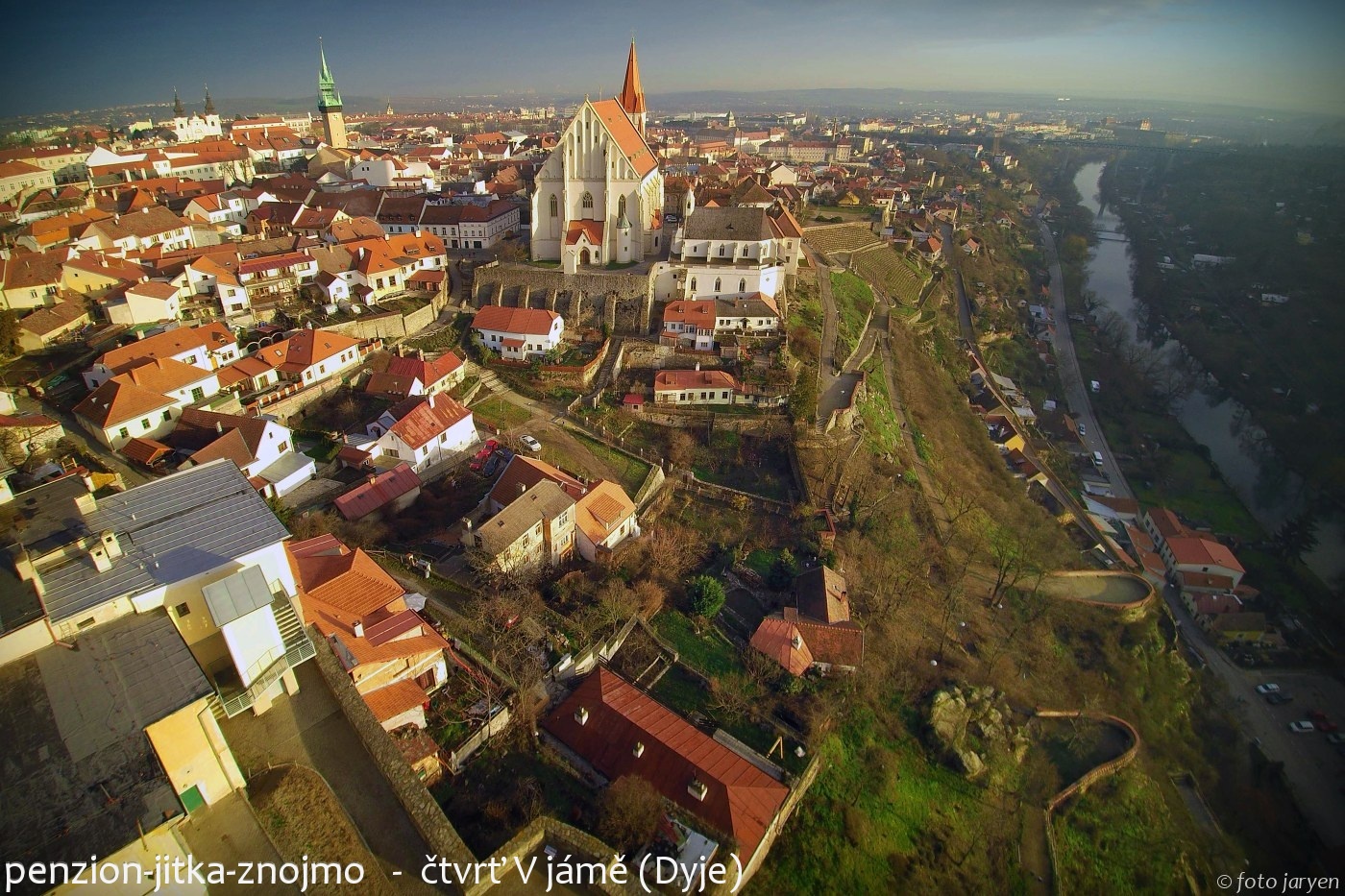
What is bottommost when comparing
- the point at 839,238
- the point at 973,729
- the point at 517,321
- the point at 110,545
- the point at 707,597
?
the point at 973,729

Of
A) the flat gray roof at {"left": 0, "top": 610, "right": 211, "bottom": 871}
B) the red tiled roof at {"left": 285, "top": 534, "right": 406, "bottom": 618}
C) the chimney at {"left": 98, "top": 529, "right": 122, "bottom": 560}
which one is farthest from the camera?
the red tiled roof at {"left": 285, "top": 534, "right": 406, "bottom": 618}

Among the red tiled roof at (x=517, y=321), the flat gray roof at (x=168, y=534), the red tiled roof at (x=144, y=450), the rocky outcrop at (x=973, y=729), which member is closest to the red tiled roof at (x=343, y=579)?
the flat gray roof at (x=168, y=534)

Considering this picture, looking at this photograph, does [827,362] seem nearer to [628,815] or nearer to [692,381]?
[692,381]

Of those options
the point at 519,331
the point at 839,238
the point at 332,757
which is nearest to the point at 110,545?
the point at 332,757

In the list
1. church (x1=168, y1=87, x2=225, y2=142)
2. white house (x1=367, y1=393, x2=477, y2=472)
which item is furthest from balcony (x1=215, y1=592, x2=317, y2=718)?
church (x1=168, y1=87, x2=225, y2=142)

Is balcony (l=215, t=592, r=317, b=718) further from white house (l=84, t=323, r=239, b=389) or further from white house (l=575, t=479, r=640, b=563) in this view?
white house (l=84, t=323, r=239, b=389)

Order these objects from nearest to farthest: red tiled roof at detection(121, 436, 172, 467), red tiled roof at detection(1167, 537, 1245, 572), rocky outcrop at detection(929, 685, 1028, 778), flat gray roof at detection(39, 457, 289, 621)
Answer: flat gray roof at detection(39, 457, 289, 621), rocky outcrop at detection(929, 685, 1028, 778), red tiled roof at detection(121, 436, 172, 467), red tiled roof at detection(1167, 537, 1245, 572)
